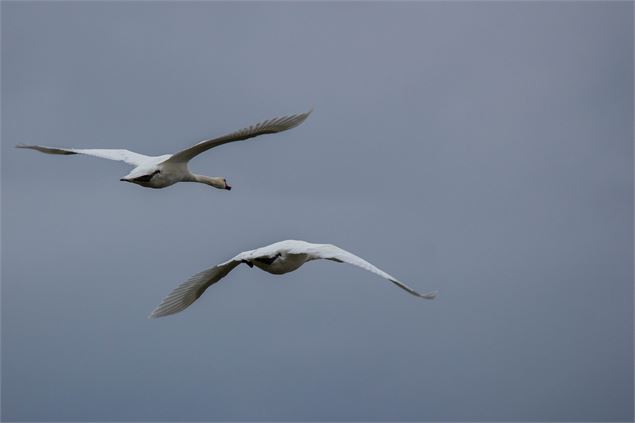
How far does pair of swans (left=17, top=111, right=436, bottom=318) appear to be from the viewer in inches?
1089

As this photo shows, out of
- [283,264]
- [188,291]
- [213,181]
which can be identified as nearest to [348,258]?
[283,264]

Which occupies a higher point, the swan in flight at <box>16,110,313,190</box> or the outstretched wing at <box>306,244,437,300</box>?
the swan in flight at <box>16,110,313,190</box>

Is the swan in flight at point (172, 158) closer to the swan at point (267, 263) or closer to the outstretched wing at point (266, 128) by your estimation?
the outstretched wing at point (266, 128)

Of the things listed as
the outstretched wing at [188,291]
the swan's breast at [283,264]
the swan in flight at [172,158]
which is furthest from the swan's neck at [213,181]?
the swan's breast at [283,264]

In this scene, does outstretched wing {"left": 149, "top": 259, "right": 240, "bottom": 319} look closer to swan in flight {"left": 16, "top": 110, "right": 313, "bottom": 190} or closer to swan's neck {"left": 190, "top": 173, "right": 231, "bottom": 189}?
swan in flight {"left": 16, "top": 110, "right": 313, "bottom": 190}

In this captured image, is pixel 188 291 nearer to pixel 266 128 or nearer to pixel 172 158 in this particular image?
pixel 172 158

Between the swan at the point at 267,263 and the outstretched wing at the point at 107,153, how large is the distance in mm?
4099

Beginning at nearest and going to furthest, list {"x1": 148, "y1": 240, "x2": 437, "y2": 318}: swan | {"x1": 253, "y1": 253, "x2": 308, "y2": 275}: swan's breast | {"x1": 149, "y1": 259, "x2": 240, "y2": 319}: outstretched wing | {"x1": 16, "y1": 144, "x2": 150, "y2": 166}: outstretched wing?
{"x1": 148, "y1": 240, "x2": 437, "y2": 318}: swan → {"x1": 253, "y1": 253, "x2": 308, "y2": 275}: swan's breast → {"x1": 149, "y1": 259, "x2": 240, "y2": 319}: outstretched wing → {"x1": 16, "y1": 144, "x2": 150, "y2": 166}: outstretched wing

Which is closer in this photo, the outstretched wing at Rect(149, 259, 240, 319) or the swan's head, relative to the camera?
the outstretched wing at Rect(149, 259, 240, 319)

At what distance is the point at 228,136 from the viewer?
91.4 ft

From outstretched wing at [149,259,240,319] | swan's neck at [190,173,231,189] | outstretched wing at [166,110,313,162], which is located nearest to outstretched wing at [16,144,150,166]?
swan's neck at [190,173,231,189]

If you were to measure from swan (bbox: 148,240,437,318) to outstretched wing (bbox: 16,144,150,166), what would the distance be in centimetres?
410

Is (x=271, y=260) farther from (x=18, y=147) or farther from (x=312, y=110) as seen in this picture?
(x=18, y=147)

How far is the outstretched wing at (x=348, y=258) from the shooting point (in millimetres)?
25406
